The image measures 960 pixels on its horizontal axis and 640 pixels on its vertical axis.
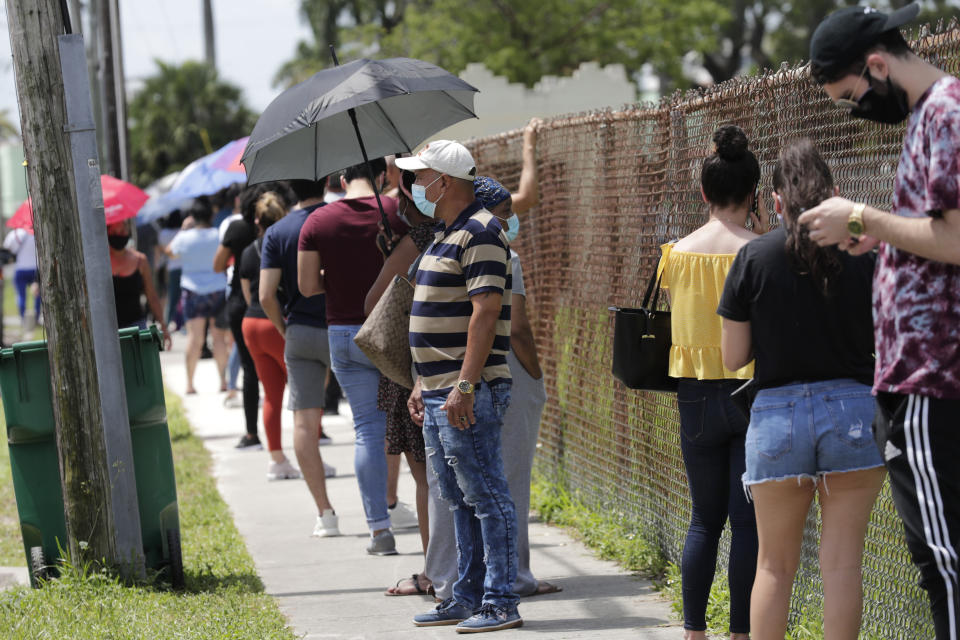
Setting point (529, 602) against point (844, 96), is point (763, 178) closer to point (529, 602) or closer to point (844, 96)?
point (844, 96)

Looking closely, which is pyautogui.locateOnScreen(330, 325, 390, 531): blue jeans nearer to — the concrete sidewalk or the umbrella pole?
the concrete sidewalk

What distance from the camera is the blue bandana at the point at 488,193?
17.6ft

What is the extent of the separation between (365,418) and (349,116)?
1.54m

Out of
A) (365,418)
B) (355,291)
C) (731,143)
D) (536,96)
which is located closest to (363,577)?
(365,418)

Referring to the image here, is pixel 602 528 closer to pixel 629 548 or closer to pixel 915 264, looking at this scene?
pixel 629 548

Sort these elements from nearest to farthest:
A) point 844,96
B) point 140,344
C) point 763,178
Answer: point 844,96 → point 763,178 → point 140,344

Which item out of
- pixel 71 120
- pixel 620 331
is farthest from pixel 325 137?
pixel 620 331

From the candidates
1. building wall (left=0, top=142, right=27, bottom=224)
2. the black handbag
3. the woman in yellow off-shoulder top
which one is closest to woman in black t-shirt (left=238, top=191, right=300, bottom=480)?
the black handbag

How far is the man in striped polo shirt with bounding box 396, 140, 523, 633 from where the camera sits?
187 inches

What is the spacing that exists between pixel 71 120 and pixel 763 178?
9.88ft

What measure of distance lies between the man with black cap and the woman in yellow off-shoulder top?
1.14 m

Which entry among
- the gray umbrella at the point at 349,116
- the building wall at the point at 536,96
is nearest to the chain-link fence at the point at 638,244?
the gray umbrella at the point at 349,116

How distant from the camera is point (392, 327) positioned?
17.3 ft

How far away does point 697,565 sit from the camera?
456cm
